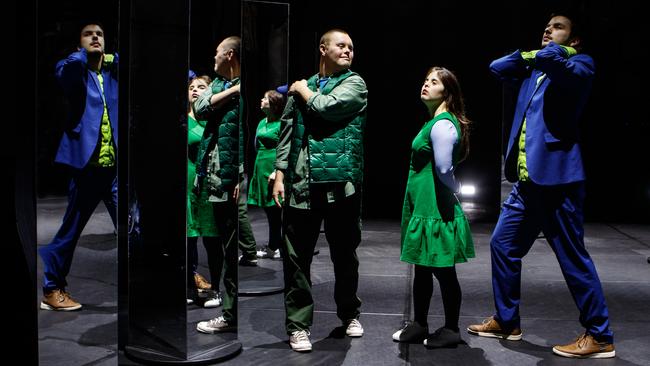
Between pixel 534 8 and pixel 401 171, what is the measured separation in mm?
3040

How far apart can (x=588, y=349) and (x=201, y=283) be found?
7.87 ft

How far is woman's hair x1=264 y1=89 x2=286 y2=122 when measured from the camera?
17.5 feet

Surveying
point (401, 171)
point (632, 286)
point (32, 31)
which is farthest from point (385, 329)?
point (401, 171)

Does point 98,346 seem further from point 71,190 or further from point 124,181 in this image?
point 124,181

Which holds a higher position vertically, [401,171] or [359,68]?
[359,68]

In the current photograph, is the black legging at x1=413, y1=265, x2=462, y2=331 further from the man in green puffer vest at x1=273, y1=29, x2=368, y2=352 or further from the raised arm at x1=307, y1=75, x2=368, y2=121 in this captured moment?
the raised arm at x1=307, y1=75, x2=368, y2=121

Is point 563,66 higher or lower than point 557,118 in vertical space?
higher

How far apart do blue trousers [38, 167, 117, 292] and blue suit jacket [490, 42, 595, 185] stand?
2.42 m

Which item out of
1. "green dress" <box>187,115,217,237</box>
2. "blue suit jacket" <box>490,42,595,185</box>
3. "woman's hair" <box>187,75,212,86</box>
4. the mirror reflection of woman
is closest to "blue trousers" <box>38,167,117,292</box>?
the mirror reflection of woman

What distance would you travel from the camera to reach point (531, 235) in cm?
394

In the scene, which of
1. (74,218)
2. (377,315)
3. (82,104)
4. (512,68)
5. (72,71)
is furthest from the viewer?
(377,315)

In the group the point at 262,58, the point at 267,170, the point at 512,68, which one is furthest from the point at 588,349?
the point at 267,170

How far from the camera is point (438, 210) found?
148 inches

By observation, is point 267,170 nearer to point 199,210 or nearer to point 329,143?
point 329,143
